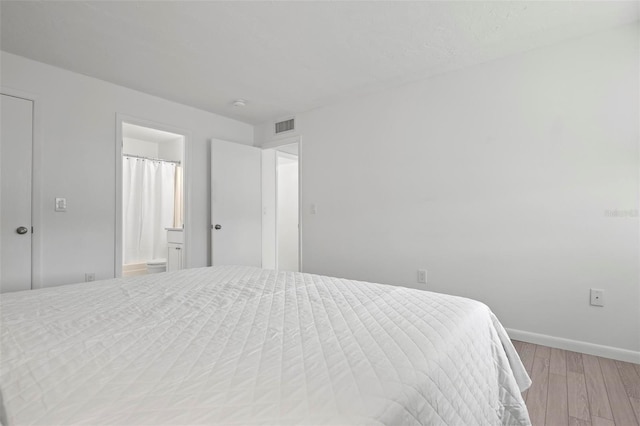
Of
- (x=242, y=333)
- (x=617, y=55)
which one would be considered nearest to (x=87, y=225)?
(x=242, y=333)

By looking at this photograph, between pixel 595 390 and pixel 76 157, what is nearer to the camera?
pixel 595 390

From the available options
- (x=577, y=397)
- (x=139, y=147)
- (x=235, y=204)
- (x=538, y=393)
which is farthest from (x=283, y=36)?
(x=139, y=147)

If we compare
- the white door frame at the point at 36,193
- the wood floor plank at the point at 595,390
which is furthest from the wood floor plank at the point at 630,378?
the white door frame at the point at 36,193

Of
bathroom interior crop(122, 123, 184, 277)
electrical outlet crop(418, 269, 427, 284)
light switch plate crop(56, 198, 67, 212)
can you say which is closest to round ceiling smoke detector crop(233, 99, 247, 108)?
bathroom interior crop(122, 123, 184, 277)

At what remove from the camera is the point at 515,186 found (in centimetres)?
259

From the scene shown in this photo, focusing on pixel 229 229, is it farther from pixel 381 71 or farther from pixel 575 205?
pixel 575 205

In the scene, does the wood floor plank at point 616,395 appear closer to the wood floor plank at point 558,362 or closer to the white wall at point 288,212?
the wood floor plank at point 558,362

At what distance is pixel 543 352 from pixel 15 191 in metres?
4.27

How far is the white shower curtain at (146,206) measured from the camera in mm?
4906

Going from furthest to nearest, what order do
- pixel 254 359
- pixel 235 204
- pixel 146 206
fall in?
pixel 146 206, pixel 235 204, pixel 254 359

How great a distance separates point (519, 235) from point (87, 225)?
3.79 metres

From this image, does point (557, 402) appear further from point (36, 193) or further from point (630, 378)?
point (36, 193)

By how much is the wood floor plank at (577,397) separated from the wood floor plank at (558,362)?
45 mm

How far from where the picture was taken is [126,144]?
5141 millimetres
